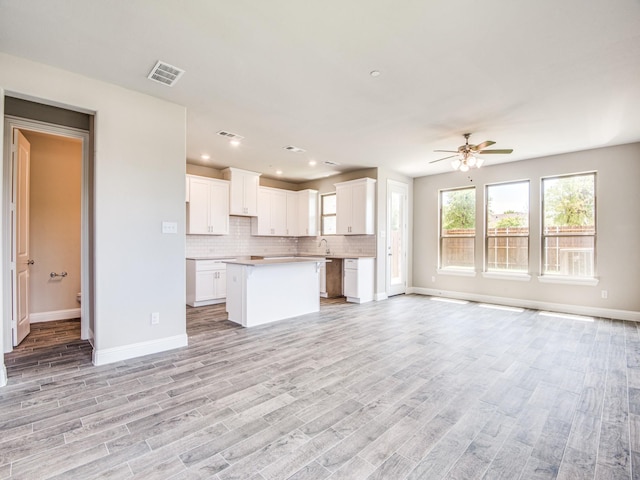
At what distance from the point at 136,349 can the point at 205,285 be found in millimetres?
2741

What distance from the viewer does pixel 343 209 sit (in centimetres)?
698

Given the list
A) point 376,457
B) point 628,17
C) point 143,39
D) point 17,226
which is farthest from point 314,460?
point 17,226

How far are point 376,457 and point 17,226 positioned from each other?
4475mm

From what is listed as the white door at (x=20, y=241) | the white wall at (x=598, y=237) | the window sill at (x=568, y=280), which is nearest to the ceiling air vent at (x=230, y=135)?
the white door at (x=20, y=241)

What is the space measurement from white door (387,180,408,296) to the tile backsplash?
0.62m

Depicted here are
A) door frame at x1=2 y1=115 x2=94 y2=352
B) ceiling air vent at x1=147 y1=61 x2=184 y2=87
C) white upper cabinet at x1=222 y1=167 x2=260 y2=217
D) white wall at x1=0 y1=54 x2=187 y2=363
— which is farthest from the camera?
white upper cabinet at x1=222 y1=167 x2=260 y2=217

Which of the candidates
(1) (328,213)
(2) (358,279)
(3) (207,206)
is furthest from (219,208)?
(2) (358,279)

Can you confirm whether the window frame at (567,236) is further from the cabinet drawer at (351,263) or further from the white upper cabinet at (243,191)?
the white upper cabinet at (243,191)

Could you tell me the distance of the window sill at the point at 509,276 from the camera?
5.97m

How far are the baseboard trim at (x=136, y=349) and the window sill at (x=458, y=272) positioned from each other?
5.63m

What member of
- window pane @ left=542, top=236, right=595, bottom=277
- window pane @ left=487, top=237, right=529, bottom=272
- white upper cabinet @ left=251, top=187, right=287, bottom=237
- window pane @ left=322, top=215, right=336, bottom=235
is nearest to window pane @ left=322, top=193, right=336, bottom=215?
window pane @ left=322, top=215, right=336, bottom=235

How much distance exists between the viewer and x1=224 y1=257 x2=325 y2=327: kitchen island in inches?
178

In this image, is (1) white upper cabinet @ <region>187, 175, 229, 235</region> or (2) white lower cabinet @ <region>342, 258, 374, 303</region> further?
(2) white lower cabinet @ <region>342, 258, 374, 303</region>

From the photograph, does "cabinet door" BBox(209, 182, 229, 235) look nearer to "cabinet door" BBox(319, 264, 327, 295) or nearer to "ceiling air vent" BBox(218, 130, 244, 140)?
"ceiling air vent" BBox(218, 130, 244, 140)
